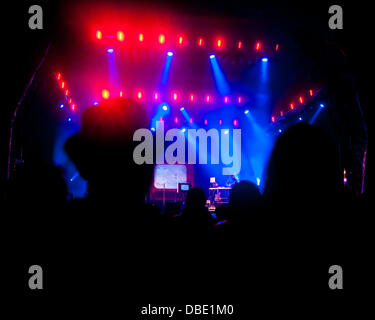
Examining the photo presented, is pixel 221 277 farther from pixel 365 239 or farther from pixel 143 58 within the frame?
pixel 143 58

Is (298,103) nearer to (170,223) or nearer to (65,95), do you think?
(65,95)

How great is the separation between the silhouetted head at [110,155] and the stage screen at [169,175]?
11.3 metres

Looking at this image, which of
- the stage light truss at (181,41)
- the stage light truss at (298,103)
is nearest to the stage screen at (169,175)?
the stage light truss at (298,103)

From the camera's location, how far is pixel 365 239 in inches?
44.5

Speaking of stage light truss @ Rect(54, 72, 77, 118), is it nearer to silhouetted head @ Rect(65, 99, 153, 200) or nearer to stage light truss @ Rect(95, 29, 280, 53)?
stage light truss @ Rect(95, 29, 280, 53)

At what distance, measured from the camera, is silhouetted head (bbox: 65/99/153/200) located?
849mm

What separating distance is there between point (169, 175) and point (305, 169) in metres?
11.3

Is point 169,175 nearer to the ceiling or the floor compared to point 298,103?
nearer to the floor

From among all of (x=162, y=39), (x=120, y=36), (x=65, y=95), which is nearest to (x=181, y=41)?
(x=162, y=39)

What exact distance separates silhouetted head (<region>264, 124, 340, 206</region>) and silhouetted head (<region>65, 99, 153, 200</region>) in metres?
0.66

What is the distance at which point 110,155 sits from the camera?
853mm

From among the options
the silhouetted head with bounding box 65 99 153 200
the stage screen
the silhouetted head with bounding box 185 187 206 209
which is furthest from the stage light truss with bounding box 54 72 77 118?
the silhouetted head with bounding box 65 99 153 200

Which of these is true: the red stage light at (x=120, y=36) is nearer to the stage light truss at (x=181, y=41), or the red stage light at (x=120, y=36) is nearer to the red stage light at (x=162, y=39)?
the stage light truss at (x=181, y=41)

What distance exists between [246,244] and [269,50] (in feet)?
21.4
